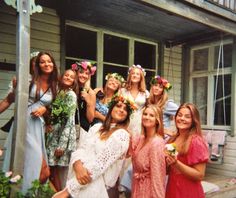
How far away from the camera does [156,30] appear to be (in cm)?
664

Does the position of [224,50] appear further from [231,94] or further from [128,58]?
[128,58]

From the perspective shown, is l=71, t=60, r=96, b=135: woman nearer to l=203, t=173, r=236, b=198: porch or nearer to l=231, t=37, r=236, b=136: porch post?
l=203, t=173, r=236, b=198: porch

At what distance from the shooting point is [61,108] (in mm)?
3471

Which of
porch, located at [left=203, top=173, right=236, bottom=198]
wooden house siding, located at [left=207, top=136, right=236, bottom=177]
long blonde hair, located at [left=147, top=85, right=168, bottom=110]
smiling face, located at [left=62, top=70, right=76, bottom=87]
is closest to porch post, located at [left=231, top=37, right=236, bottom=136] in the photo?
wooden house siding, located at [left=207, top=136, right=236, bottom=177]

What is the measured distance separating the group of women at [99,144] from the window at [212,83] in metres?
3.92

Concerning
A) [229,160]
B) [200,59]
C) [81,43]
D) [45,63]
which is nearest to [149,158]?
[45,63]

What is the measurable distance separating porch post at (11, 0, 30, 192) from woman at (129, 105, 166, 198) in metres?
1.08

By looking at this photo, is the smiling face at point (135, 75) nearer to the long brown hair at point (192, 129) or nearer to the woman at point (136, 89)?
the woman at point (136, 89)

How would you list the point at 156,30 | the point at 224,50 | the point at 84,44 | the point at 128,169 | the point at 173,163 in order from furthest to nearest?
1. the point at 224,50
2. the point at 156,30
3. the point at 84,44
4. the point at 128,169
5. the point at 173,163

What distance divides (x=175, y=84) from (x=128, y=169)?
4036 mm

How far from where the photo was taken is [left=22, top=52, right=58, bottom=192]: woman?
3312mm

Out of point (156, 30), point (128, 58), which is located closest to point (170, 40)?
point (156, 30)

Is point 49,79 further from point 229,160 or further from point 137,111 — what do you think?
point 229,160

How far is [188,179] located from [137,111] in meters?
1.54
